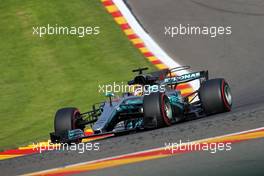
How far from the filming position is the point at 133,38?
16719mm

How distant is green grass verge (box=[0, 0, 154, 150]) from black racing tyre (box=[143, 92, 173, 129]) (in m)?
2.36

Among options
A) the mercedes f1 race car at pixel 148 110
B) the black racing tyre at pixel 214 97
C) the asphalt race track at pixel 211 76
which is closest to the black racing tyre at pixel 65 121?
the mercedes f1 race car at pixel 148 110

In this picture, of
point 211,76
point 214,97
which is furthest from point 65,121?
point 211,76

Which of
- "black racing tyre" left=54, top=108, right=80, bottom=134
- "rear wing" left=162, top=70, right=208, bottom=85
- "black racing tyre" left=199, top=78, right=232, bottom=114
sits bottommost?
"black racing tyre" left=54, top=108, right=80, bottom=134

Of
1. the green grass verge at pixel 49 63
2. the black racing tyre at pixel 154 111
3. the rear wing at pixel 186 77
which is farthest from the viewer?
the green grass verge at pixel 49 63

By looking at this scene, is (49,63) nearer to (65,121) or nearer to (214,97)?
(65,121)

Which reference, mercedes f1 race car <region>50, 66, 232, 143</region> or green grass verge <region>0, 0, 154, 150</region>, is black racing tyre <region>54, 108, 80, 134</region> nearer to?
mercedes f1 race car <region>50, 66, 232, 143</region>

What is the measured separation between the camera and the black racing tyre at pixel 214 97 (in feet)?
33.6

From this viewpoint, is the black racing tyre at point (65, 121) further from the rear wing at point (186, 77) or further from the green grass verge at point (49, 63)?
the rear wing at point (186, 77)

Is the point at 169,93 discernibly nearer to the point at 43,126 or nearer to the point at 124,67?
the point at 43,126

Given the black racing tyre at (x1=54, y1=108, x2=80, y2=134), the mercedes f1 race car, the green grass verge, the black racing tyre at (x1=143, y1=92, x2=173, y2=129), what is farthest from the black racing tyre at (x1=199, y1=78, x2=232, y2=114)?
the green grass verge

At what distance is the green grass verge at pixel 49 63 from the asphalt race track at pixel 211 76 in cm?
107

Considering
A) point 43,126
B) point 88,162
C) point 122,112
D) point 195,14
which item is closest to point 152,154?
point 88,162

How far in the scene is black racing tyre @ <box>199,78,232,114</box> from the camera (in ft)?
33.6
